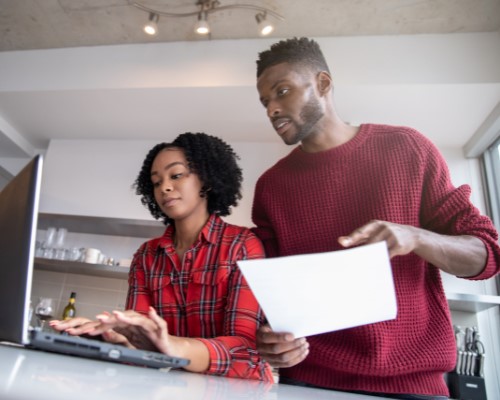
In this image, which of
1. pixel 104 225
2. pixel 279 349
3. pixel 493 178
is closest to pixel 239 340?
pixel 279 349

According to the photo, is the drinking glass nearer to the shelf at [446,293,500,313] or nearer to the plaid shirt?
the plaid shirt

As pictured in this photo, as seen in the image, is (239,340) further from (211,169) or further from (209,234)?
(211,169)

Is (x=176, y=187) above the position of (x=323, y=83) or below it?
below

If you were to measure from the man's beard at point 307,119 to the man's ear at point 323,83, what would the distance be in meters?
0.07

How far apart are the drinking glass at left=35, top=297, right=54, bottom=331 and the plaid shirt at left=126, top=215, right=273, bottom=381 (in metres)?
1.85

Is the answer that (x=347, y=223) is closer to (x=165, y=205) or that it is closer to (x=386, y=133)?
(x=386, y=133)

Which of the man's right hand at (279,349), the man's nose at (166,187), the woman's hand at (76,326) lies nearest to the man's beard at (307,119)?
the man's nose at (166,187)

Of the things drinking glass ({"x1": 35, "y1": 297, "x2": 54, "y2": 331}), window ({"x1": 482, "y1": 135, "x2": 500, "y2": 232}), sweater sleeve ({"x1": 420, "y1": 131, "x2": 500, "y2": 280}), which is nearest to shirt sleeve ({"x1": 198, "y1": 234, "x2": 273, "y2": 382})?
sweater sleeve ({"x1": 420, "y1": 131, "x2": 500, "y2": 280})

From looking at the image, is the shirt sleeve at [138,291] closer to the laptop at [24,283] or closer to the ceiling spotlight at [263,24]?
the laptop at [24,283]

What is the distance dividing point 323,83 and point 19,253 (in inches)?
36.6

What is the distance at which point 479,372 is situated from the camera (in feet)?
6.45

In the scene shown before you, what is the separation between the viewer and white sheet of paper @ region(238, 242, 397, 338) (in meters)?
0.54

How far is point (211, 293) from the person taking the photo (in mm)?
978

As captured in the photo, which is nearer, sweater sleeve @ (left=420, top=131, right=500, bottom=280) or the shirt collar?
sweater sleeve @ (left=420, top=131, right=500, bottom=280)
